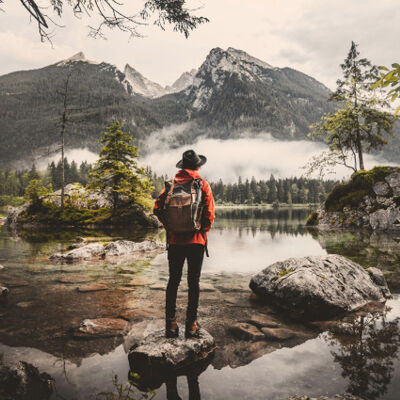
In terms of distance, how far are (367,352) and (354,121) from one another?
29.9m

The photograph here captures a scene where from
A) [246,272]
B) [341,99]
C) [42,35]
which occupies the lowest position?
[246,272]

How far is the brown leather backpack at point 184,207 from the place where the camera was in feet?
14.4

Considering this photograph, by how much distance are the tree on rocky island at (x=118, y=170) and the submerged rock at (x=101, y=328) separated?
2470cm

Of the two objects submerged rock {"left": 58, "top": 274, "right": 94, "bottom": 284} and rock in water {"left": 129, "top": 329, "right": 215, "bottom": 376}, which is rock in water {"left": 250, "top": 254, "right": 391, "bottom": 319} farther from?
submerged rock {"left": 58, "top": 274, "right": 94, "bottom": 284}

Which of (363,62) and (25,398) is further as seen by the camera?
(363,62)

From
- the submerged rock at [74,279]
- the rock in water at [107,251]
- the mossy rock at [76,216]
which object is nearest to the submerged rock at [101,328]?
the submerged rock at [74,279]

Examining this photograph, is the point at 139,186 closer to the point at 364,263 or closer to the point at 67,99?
the point at 67,99

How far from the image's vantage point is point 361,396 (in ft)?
11.0

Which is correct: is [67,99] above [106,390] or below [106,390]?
above

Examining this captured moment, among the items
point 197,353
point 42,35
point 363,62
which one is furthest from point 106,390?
point 363,62

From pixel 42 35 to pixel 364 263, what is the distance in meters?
13.3

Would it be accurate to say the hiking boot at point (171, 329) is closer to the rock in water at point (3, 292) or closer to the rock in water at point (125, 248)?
the rock in water at point (3, 292)

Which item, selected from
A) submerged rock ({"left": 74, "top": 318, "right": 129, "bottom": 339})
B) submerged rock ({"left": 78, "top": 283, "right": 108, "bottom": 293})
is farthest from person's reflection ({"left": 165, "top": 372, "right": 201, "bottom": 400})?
submerged rock ({"left": 78, "top": 283, "right": 108, "bottom": 293})

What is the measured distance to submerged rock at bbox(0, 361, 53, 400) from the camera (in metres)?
3.20
